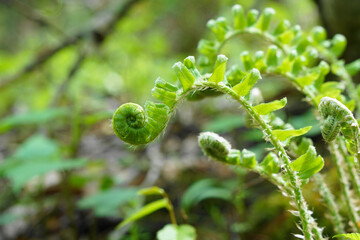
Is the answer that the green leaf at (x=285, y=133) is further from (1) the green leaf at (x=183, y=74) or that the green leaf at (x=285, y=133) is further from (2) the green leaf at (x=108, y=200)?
(2) the green leaf at (x=108, y=200)

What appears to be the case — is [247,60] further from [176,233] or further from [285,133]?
[176,233]

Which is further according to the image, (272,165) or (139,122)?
(272,165)

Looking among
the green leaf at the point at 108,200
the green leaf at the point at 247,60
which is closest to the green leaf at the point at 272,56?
the green leaf at the point at 247,60

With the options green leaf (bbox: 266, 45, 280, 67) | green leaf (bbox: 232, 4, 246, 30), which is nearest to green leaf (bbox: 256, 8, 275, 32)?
green leaf (bbox: 232, 4, 246, 30)

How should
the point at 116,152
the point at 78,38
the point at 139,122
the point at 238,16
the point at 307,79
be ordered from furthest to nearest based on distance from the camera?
1. the point at 116,152
2. the point at 78,38
3. the point at 238,16
4. the point at 307,79
5. the point at 139,122

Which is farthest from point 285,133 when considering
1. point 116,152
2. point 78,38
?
point 116,152

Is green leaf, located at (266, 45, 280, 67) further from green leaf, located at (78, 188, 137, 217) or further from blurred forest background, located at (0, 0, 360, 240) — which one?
green leaf, located at (78, 188, 137, 217)
